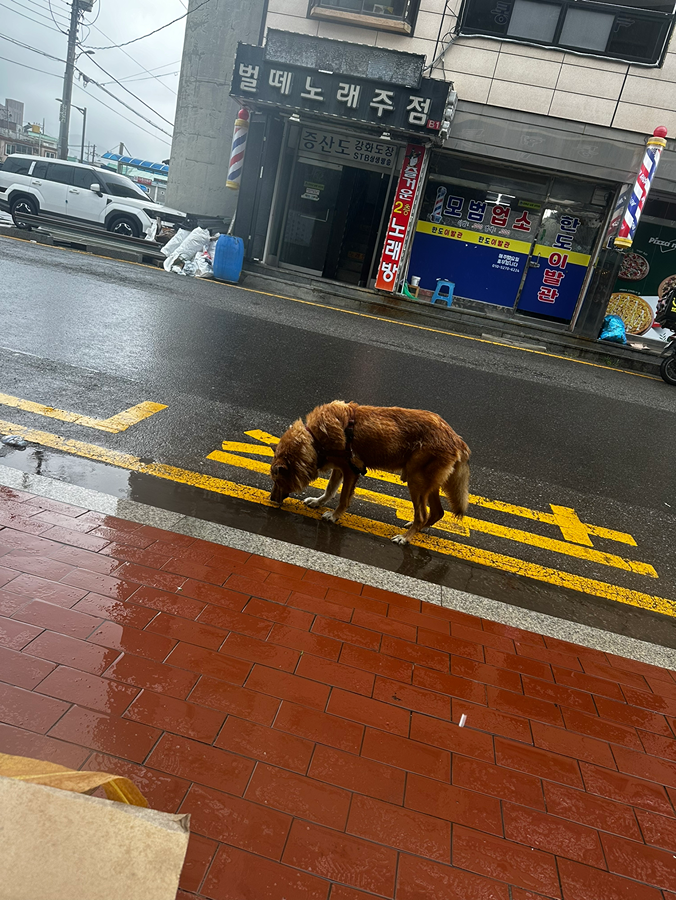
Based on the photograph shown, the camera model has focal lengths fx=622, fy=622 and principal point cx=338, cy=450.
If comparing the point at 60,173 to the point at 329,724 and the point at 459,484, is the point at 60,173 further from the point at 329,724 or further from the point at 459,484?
the point at 329,724

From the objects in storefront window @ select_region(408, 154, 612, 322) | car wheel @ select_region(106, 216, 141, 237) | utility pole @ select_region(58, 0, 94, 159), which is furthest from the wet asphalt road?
utility pole @ select_region(58, 0, 94, 159)

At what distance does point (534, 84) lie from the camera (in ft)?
47.4

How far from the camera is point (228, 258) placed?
1398 cm

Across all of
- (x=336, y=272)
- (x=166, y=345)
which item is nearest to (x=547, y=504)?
(x=166, y=345)

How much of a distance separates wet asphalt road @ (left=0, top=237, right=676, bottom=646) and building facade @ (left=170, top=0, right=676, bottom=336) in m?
4.66

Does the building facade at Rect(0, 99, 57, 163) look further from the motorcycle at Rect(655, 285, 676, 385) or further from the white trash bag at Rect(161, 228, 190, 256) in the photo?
the motorcycle at Rect(655, 285, 676, 385)

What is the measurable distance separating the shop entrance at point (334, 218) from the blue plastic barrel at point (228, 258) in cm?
318

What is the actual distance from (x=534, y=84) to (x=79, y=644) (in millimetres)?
16117

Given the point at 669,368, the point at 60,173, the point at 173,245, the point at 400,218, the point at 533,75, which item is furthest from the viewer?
the point at 60,173

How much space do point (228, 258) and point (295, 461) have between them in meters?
11.1

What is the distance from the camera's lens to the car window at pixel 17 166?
1775cm

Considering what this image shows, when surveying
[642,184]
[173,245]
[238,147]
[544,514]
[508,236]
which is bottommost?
[544,514]

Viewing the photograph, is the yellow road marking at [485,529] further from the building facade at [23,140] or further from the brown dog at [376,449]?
the building facade at [23,140]

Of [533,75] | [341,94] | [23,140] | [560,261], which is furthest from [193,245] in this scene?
[23,140]
